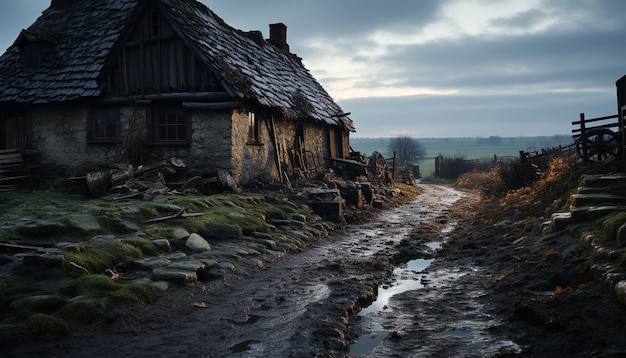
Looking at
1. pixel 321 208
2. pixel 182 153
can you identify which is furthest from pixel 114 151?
pixel 321 208

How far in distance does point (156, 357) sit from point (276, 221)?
Result: 6.78 metres

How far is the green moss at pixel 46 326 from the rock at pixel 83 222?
131 inches

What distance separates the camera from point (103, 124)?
15.4m

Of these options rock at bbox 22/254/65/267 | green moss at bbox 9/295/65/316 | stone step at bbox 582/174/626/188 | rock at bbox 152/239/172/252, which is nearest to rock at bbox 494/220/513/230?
stone step at bbox 582/174/626/188

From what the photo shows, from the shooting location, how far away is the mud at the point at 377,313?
4.35 metres

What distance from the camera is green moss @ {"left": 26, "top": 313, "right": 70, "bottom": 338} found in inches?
181

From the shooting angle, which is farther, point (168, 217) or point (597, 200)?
point (168, 217)

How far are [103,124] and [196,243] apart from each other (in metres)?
9.29

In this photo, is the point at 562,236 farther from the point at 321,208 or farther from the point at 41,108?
the point at 41,108

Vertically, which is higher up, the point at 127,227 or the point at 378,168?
the point at 378,168

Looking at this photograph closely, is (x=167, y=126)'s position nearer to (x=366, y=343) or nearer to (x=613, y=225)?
(x=366, y=343)

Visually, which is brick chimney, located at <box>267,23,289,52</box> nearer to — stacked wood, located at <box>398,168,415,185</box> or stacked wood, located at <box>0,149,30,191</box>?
stacked wood, located at <box>398,168,415,185</box>

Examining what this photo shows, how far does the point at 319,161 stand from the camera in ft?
66.3

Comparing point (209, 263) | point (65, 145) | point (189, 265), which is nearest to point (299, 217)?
point (209, 263)
